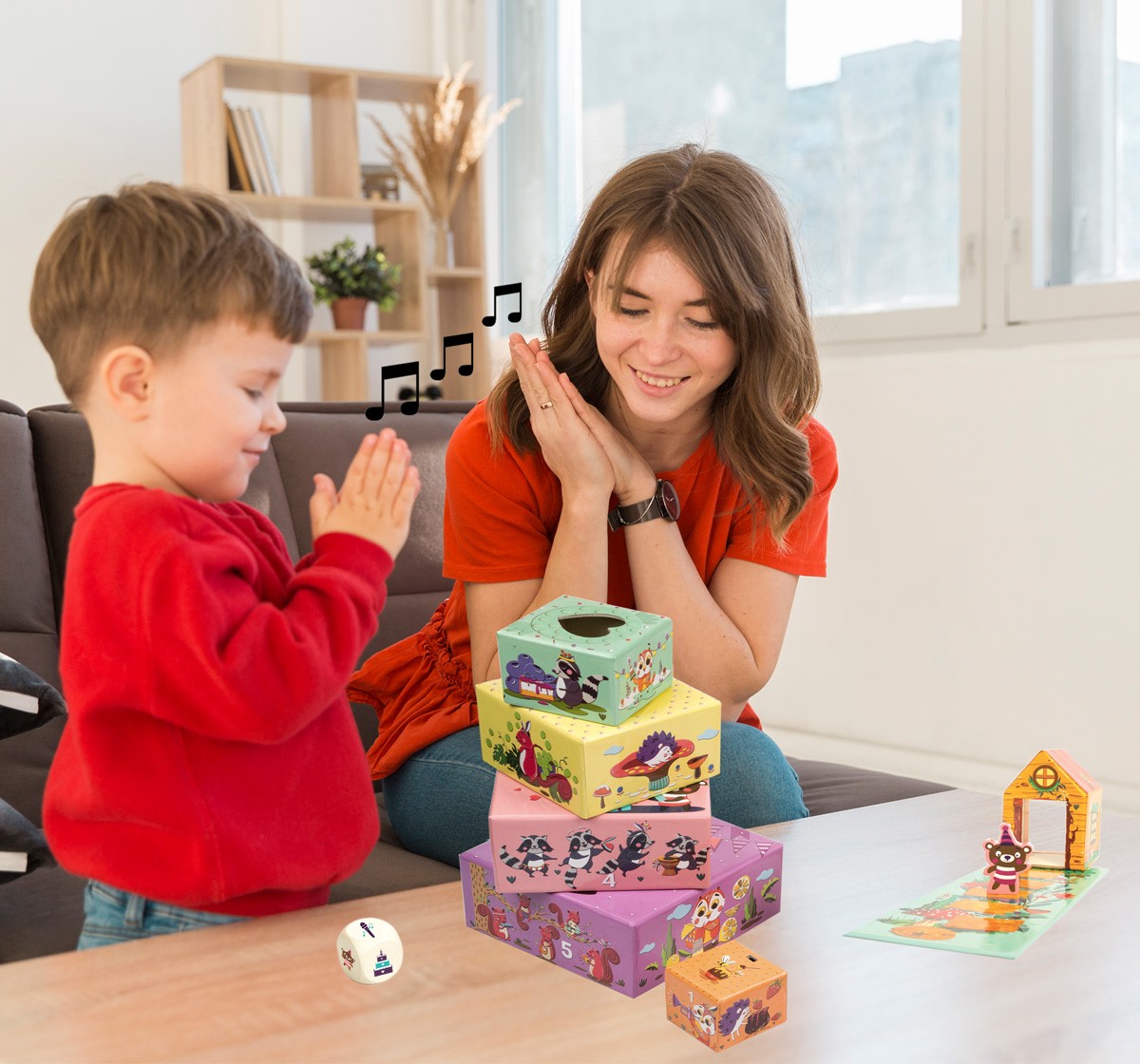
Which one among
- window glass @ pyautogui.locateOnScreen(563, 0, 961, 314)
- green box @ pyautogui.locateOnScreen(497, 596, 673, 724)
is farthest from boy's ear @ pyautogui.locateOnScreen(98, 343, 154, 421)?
window glass @ pyautogui.locateOnScreen(563, 0, 961, 314)

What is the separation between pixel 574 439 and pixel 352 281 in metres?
2.44

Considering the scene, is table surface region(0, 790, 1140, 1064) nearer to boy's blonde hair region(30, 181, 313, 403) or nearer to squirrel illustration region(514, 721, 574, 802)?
squirrel illustration region(514, 721, 574, 802)

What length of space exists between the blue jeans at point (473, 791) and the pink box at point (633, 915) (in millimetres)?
Answer: 343

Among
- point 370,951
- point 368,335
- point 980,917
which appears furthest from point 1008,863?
point 368,335

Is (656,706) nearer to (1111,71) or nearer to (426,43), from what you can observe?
(1111,71)

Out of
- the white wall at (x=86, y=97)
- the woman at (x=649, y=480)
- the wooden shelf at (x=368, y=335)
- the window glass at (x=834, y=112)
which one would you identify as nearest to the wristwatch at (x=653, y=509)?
the woman at (x=649, y=480)

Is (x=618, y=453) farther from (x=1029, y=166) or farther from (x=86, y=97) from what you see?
(x=86, y=97)

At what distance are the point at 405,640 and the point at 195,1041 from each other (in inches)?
33.3

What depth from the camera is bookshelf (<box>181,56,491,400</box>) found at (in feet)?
11.9

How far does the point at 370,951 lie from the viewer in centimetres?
92

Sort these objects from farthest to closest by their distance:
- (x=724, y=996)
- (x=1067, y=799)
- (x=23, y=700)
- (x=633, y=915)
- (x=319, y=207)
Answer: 1. (x=319, y=207)
2. (x=23, y=700)
3. (x=1067, y=799)
4. (x=633, y=915)
5. (x=724, y=996)

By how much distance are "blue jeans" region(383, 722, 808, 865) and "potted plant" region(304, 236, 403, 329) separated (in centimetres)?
247

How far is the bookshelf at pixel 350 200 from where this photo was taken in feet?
11.9

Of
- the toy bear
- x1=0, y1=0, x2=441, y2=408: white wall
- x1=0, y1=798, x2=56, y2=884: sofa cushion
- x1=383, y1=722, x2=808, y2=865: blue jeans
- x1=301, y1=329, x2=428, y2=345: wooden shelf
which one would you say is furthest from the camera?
x1=301, y1=329, x2=428, y2=345: wooden shelf
